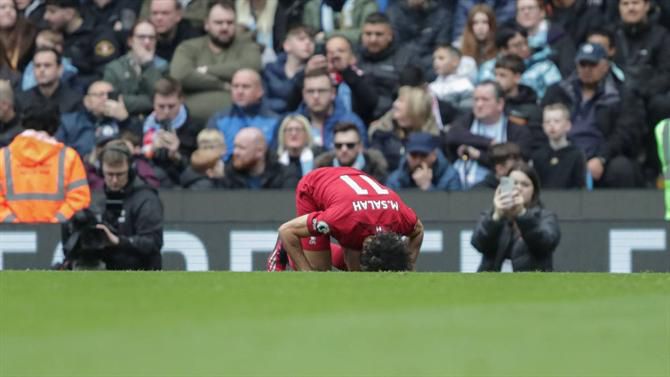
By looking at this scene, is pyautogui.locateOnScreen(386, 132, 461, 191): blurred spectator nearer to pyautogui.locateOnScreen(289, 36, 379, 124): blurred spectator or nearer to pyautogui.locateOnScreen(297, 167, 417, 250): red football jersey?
pyautogui.locateOnScreen(289, 36, 379, 124): blurred spectator

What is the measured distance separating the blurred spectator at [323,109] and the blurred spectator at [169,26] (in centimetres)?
134

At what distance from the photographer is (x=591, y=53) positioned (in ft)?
38.3

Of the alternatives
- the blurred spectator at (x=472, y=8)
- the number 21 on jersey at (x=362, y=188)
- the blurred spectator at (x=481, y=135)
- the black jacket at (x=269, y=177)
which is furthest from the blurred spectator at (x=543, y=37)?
the number 21 on jersey at (x=362, y=188)

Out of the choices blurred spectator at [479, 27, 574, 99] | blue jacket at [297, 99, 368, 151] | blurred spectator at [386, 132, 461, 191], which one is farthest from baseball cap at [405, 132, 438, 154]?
blurred spectator at [479, 27, 574, 99]

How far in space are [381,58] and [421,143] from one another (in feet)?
4.01

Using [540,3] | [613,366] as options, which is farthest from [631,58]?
[613,366]

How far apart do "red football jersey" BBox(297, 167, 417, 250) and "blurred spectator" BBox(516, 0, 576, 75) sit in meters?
4.78

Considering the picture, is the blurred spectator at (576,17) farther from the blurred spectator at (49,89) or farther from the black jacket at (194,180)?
the blurred spectator at (49,89)

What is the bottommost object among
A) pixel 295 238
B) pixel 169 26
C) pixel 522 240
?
pixel 522 240

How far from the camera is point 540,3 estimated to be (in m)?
12.3

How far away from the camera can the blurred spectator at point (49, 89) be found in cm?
1192

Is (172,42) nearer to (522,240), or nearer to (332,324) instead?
(522,240)

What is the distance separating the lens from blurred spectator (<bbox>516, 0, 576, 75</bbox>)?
39.9 feet

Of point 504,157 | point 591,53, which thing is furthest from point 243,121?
point 591,53
